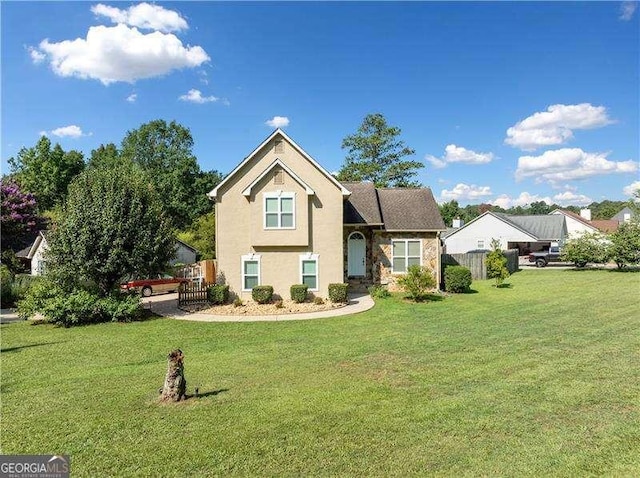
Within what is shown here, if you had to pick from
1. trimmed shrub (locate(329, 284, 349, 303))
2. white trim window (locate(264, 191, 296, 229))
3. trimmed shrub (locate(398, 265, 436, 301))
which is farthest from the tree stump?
trimmed shrub (locate(398, 265, 436, 301))

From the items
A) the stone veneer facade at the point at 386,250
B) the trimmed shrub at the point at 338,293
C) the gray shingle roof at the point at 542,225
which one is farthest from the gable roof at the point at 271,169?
the gray shingle roof at the point at 542,225

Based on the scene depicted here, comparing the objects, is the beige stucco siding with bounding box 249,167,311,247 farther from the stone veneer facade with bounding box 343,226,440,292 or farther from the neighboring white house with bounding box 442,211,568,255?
the neighboring white house with bounding box 442,211,568,255

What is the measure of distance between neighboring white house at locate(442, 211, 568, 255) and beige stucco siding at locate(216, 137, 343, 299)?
31.0 meters

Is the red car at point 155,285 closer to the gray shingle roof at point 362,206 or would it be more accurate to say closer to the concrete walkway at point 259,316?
the concrete walkway at point 259,316

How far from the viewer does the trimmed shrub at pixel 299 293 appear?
1773 centimetres

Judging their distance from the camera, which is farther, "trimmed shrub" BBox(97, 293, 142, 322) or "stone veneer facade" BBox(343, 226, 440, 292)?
"stone veneer facade" BBox(343, 226, 440, 292)

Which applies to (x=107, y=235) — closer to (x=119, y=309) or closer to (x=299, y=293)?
(x=119, y=309)

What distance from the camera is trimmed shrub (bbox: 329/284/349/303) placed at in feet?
57.7

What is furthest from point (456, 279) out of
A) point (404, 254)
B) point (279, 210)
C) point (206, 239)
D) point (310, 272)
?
point (206, 239)

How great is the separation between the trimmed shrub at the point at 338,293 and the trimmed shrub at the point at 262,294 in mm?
2884

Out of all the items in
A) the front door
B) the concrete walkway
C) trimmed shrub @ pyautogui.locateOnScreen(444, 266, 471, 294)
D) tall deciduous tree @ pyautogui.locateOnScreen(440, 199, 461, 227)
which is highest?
tall deciduous tree @ pyautogui.locateOnScreen(440, 199, 461, 227)

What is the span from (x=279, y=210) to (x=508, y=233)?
35.2 m

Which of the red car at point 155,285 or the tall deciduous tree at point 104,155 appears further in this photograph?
the tall deciduous tree at point 104,155

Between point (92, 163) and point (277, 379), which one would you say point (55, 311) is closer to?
point (277, 379)
